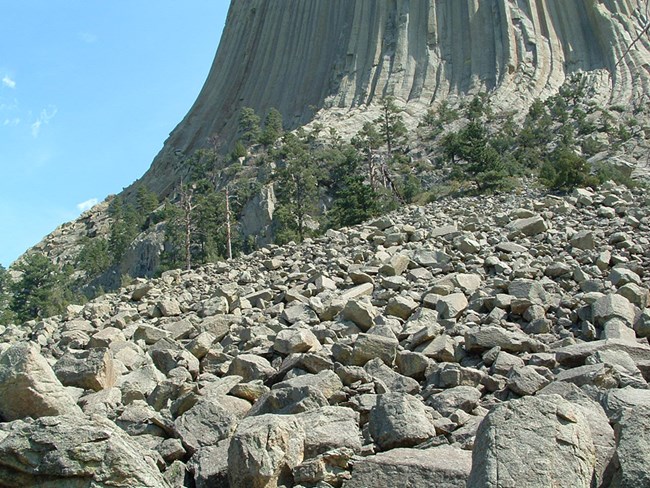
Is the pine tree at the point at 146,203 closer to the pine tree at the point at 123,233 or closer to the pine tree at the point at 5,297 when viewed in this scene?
the pine tree at the point at 123,233

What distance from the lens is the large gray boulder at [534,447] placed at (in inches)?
110

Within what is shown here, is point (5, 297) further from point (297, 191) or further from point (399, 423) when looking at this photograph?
point (399, 423)

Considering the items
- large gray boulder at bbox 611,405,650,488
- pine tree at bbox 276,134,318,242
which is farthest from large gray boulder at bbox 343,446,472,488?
pine tree at bbox 276,134,318,242

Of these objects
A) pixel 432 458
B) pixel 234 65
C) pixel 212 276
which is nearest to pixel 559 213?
pixel 212 276

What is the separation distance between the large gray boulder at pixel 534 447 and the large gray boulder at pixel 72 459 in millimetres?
1622

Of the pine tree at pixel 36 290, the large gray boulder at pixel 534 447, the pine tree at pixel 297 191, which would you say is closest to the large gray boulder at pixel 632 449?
the large gray boulder at pixel 534 447

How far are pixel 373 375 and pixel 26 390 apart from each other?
242cm

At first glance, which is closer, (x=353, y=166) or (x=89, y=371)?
(x=89, y=371)

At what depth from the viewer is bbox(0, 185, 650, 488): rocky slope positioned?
320cm

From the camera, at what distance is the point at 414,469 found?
321cm

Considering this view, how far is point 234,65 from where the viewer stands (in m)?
56.9

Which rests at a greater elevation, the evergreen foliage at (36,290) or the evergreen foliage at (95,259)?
the evergreen foliage at (95,259)

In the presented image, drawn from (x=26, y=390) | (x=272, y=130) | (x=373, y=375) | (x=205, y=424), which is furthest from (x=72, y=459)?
(x=272, y=130)

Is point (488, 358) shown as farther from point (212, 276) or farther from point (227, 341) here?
point (212, 276)
